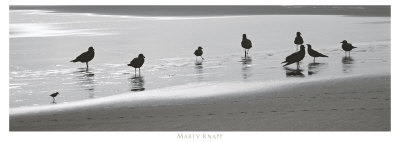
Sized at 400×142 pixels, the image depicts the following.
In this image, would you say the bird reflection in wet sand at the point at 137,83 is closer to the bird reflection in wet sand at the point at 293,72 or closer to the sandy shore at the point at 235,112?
the sandy shore at the point at 235,112

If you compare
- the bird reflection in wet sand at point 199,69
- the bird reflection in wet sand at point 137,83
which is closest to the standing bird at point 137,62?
the bird reflection in wet sand at point 137,83

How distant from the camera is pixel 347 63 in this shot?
35.9 feet

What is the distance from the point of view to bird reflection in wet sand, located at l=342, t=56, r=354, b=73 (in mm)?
10099

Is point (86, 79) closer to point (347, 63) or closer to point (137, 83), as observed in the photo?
point (137, 83)

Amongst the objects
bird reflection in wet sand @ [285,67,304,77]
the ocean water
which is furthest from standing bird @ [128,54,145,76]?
bird reflection in wet sand @ [285,67,304,77]

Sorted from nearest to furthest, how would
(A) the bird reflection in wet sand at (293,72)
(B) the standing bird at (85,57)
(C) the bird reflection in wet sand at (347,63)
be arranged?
(A) the bird reflection in wet sand at (293,72), (C) the bird reflection in wet sand at (347,63), (B) the standing bird at (85,57)

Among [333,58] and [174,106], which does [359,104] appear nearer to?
[174,106]

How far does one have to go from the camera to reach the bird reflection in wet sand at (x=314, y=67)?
10.1 meters

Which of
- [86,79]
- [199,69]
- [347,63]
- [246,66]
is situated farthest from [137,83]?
[347,63]

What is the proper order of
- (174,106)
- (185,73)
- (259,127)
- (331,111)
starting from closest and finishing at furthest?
(259,127), (331,111), (174,106), (185,73)

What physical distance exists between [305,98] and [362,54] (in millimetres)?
4969

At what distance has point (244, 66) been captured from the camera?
1106cm

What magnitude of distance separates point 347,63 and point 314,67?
2.18 feet
